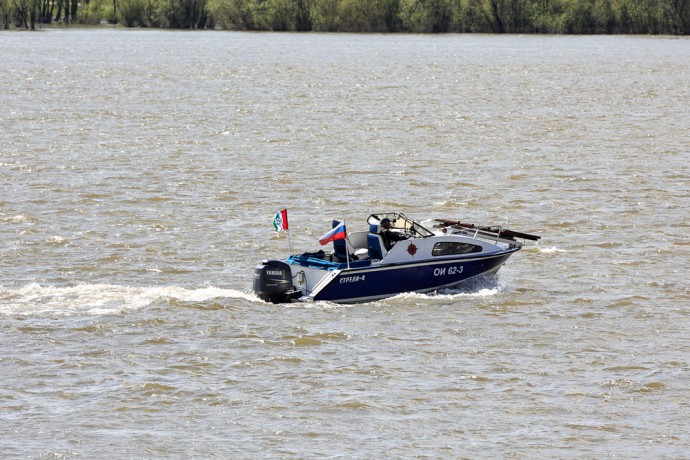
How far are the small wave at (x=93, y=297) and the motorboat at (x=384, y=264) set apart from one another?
1118mm

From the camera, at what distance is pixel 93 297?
28.6 meters

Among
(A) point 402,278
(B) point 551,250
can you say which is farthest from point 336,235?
(B) point 551,250

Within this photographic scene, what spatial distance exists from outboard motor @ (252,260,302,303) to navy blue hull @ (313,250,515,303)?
728 mm

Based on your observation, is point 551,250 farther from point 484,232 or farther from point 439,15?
point 439,15

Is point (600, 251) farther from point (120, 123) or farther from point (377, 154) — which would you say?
point (120, 123)

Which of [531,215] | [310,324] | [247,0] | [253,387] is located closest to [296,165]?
[531,215]

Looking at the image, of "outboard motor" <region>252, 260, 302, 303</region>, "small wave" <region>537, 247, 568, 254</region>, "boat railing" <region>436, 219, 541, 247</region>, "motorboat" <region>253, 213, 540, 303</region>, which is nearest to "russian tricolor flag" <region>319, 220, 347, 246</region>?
"motorboat" <region>253, 213, 540, 303</region>

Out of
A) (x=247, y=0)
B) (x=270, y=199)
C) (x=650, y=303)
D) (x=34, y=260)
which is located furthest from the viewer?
(x=247, y=0)

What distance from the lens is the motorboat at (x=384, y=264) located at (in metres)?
28.6

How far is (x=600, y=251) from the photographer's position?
1336 inches

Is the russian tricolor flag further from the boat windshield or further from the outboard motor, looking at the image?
the boat windshield

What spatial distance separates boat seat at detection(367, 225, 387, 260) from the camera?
29406mm

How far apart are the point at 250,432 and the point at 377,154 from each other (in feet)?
108

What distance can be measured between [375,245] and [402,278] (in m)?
1.01
